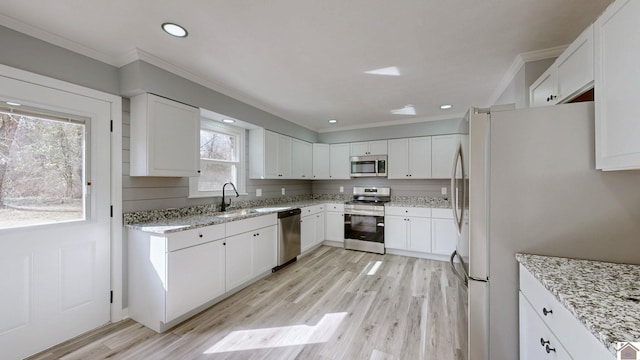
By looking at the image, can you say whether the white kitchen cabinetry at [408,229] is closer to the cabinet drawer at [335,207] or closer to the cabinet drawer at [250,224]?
the cabinet drawer at [335,207]

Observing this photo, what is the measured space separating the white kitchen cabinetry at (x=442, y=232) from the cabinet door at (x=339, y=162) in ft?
5.89

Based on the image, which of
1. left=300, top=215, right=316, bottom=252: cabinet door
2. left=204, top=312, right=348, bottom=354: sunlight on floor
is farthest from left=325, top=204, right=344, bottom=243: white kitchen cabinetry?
left=204, top=312, right=348, bottom=354: sunlight on floor

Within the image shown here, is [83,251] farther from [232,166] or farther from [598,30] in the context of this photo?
[598,30]

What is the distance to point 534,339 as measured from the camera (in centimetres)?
119

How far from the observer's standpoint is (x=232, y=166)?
3.68 meters

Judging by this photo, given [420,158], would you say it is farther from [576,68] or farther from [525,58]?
[576,68]

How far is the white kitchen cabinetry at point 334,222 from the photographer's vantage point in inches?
181

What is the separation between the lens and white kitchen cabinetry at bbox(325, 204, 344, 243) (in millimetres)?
4609

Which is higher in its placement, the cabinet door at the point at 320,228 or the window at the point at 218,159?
the window at the point at 218,159

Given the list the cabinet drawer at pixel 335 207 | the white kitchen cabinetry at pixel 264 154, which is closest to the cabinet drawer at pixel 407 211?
the cabinet drawer at pixel 335 207

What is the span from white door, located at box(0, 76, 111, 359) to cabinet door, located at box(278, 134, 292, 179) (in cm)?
230

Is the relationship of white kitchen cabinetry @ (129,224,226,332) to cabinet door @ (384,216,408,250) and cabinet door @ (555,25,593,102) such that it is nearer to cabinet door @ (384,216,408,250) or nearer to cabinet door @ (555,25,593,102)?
cabinet door @ (384,216,408,250)

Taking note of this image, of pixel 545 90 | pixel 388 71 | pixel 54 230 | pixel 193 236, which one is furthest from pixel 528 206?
pixel 54 230

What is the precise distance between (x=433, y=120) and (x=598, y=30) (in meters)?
3.14
